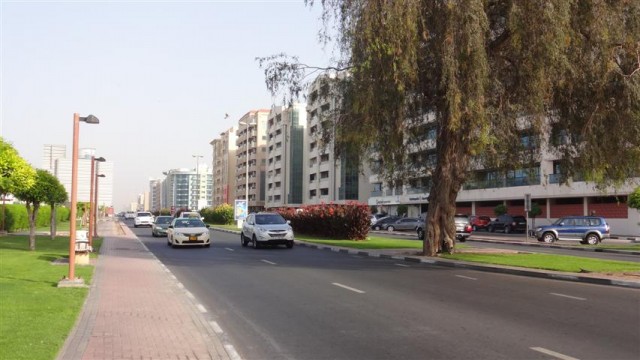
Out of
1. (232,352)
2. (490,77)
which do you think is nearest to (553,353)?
(232,352)

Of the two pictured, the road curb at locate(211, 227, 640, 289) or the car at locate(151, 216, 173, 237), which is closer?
the road curb at locate(211, 227, 640, 289)

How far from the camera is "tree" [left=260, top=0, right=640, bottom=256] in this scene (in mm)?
15641

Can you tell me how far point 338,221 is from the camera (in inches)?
1330

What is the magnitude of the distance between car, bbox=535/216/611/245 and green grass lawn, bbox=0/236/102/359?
92.0ft

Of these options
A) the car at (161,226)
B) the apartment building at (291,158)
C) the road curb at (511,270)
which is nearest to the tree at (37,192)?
the road curb at (511,270)

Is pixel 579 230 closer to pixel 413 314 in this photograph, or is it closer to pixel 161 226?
pixel 161 226

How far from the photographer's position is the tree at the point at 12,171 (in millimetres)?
20938

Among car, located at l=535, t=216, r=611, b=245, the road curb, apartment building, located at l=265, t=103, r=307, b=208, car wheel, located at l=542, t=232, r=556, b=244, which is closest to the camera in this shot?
the road curb

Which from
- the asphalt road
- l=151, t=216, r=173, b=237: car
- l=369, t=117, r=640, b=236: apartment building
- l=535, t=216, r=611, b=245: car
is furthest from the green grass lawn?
l=535, t=216, r=611, b=245: car

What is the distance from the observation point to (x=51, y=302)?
32.3ft

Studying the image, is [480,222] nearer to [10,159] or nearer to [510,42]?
[510,42]

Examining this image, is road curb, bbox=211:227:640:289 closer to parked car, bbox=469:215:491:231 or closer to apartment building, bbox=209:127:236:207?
parked car, bbox=469:215:491:231

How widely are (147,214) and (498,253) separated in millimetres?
49776

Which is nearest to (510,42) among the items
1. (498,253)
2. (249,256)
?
(498,253)
